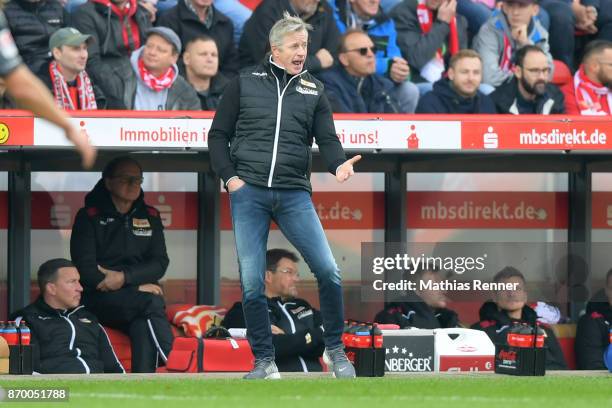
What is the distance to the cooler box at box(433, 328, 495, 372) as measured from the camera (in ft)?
31.3

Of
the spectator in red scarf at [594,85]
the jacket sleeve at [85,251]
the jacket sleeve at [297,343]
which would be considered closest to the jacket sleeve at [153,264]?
the jacket sleeve at [85,251]

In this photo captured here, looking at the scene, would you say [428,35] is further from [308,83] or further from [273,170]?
A: [273,170]

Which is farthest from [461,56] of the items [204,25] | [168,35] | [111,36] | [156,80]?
[111,36]

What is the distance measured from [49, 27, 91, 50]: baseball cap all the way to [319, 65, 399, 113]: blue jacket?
1.93 m

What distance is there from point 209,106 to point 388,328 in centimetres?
237

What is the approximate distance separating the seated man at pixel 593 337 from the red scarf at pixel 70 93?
12.7ft

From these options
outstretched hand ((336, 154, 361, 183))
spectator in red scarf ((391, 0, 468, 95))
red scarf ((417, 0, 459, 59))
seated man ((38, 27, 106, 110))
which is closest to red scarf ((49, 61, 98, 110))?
seated man ((38, 27, 106, 110))

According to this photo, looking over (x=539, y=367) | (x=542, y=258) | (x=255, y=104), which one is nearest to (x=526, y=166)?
(x=542, y=258)

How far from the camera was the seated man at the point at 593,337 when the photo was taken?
35.1ft

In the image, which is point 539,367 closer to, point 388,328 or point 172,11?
point 388,328

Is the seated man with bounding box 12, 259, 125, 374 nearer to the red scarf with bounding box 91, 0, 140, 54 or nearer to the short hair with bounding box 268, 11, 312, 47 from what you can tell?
the red scarf with bounding box 91, 0, 140, 54

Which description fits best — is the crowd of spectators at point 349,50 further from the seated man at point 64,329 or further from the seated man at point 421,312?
the seated man at point 421,312

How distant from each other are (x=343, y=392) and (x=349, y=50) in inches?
194

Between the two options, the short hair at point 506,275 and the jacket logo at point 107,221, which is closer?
the jacket logo at point 107,221
